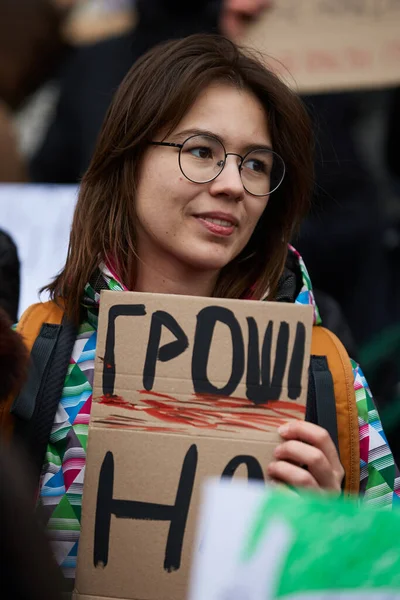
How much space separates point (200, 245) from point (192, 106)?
32 cm

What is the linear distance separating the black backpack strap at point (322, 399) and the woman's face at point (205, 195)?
36 cm

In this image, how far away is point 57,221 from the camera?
354 centimetres

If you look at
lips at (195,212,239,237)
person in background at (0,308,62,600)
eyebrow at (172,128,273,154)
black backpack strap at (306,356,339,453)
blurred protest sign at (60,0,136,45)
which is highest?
blurred protest sign at (60,0,136,45)

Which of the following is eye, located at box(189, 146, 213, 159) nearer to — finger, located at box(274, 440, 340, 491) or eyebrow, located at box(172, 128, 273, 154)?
eyebrow, located at box(172, 128, 273, 154)

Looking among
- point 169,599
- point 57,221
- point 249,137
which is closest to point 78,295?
point 249,137

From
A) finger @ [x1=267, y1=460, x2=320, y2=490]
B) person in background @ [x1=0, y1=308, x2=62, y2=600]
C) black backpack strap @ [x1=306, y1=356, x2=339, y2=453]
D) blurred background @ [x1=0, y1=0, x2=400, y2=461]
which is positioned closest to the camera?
person in background @ [x1=0, y1=308, x2=62, y2=600]

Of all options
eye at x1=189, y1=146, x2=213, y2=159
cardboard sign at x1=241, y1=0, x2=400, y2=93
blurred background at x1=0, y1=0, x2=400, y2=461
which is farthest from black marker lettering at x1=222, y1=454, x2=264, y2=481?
cardboard sign at x1=241, y1=0, x2=400, y2=93

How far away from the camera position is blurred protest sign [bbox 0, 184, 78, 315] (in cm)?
346

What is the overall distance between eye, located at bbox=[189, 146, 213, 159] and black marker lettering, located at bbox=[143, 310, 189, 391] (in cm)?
50

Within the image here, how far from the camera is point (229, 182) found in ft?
7.54

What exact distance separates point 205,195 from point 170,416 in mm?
601

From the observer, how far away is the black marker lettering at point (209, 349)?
1945 millimetres

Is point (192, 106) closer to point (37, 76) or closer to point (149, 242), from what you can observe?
point (149, 242)

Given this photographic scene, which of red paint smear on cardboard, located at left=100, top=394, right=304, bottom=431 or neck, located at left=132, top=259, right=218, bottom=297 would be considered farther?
neck, located at left=132, top=259, right=218, bottom=297
